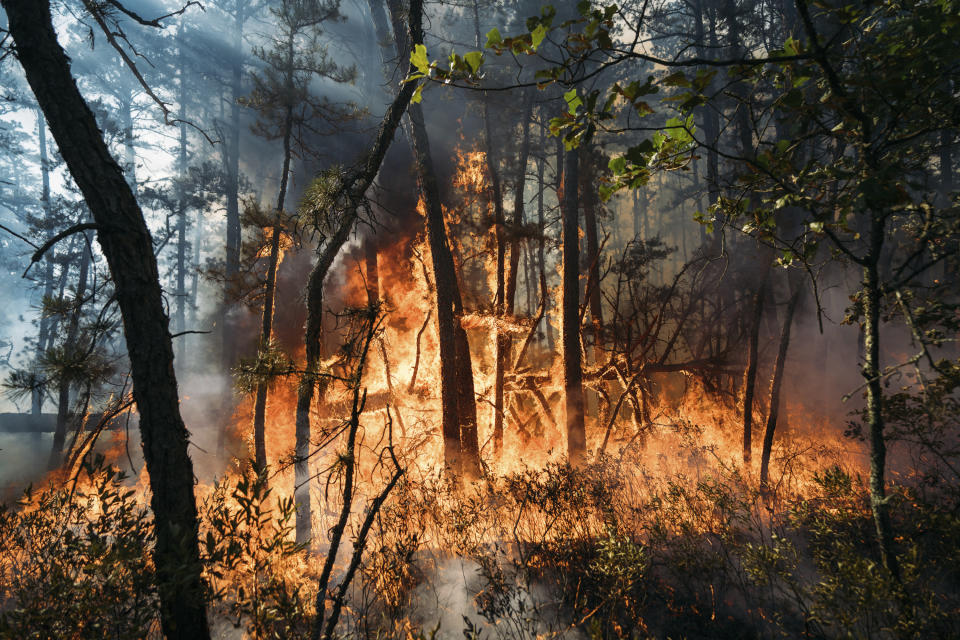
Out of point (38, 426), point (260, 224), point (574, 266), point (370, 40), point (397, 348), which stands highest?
point (370, 40)

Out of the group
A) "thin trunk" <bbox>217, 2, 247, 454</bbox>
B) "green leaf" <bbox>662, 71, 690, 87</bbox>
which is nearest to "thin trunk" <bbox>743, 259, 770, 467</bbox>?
"green leaf" <bbox>662, 71, 690, 87</bbox>

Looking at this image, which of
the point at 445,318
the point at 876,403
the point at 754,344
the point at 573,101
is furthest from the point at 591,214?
the point at 573,101

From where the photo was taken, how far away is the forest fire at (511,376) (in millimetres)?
2137

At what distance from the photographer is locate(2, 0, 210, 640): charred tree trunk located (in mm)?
2756

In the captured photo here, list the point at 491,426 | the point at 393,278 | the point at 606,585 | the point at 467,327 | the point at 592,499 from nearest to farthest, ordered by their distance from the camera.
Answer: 1. the point at 606,585
2. the point at 592,499
3. the point at 467,327
4. the point at 491,426
5. the point at 393,278

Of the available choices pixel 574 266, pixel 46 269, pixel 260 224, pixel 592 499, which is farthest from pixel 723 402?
pixel 46 269

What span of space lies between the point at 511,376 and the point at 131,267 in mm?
7630

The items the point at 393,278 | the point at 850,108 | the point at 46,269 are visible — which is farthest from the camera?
the point at 46,269

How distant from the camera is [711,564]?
13.9 feet

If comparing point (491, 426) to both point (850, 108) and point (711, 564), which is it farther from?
point (850, 108)

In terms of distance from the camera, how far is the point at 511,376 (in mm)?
9555

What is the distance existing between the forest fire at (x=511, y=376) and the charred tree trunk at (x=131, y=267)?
22 mm

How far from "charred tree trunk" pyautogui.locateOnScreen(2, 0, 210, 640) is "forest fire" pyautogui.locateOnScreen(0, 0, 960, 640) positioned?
0.07ft

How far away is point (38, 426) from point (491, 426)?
969 inches
